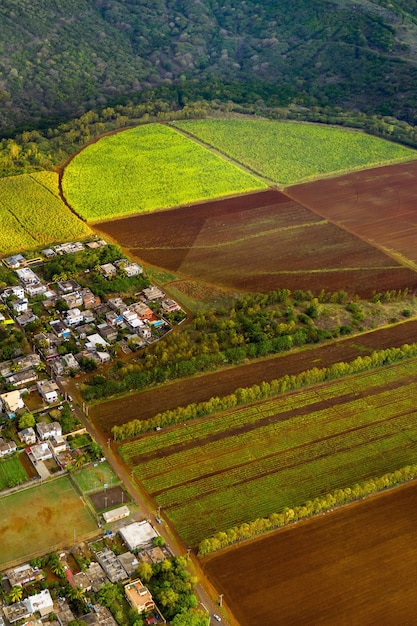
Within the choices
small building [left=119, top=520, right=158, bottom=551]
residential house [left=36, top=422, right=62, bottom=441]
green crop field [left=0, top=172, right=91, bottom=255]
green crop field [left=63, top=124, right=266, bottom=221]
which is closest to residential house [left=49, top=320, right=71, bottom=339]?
residential house [left=36, top=422, right=62, bottom=441]

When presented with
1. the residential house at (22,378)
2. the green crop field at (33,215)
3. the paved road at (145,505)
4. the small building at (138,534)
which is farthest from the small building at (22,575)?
the green crop field at (33,215)

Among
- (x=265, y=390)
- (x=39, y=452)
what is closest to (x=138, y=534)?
(x=39, y=452)

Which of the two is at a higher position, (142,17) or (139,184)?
(142,17)

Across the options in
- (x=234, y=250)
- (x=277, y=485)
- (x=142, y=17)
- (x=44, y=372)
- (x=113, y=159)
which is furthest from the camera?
(x=142, y=17)

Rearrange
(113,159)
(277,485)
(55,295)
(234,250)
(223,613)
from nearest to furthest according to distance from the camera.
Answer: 1. (223,613)
2. (277,485)
3. (55,295)
4. (234,250)
5. (113,159)

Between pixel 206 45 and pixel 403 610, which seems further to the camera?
pixel 206 45

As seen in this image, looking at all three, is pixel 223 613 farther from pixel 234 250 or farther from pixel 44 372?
pixel 234 250

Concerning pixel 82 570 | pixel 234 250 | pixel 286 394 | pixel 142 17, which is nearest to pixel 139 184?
pixel 234 250
